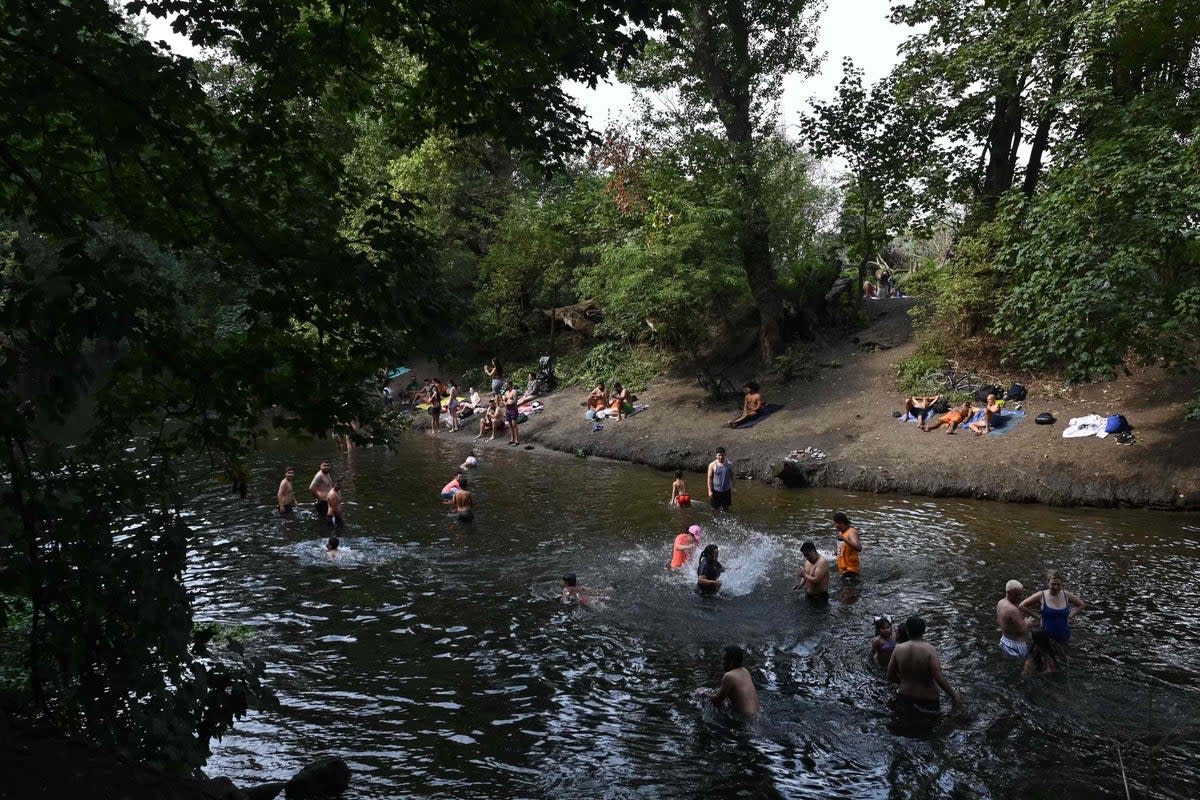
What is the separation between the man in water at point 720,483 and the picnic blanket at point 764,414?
6782 mm

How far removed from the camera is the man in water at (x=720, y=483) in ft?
59.3

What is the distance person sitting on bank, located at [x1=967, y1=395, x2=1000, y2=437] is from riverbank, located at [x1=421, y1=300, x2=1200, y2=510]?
0.78 ft

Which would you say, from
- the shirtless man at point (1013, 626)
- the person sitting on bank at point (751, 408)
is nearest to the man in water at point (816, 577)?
the shirtless man at point (1013, 626)

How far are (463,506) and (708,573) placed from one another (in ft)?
23.6

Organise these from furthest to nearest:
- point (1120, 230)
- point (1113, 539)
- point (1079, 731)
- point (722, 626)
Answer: point (1120, 230) < point (1113, 539) < point (722, 626) < point (1079, 731)

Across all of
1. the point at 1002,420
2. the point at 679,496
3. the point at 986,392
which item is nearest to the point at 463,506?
the point at 679,496

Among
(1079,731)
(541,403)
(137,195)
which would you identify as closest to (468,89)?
(137,195)

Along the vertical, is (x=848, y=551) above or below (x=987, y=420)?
below

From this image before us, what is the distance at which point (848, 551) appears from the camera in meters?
13.4

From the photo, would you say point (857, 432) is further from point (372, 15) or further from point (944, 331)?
point (372, 15)

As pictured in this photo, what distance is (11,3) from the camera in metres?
5.47

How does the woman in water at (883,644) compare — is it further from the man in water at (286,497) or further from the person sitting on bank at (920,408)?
the man in water at (286,497)

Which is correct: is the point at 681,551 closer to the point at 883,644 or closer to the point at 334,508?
the point at 883,644

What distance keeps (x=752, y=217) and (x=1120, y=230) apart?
1246 cm
